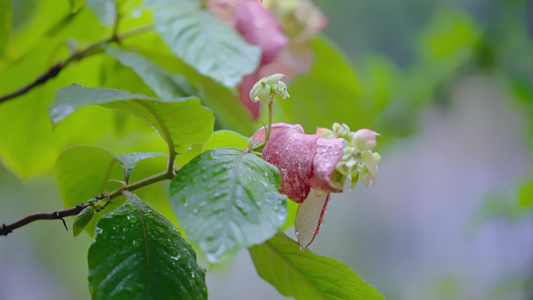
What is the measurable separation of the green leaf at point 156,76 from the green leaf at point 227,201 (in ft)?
0.48

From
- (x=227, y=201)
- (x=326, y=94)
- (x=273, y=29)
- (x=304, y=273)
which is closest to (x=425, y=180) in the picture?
(x=326, y=94)

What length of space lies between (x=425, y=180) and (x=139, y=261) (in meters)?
1.80

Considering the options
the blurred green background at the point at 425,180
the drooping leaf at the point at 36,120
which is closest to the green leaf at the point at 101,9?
the drooping leaf at the point at 36,120

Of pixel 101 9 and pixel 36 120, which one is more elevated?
pixel 101 9

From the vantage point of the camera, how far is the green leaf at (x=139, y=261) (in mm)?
234

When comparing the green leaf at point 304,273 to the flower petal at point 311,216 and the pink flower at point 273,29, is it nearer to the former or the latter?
the flower petal at point 311,216

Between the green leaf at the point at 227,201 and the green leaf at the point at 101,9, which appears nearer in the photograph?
the green leaf at the point at 227,201

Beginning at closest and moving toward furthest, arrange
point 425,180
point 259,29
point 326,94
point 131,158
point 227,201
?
point 227,201 → point 131,158 → point 259,29 → point 326,94 → point 425,180

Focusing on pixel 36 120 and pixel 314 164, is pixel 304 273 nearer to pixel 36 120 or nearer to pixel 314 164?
pixel 314 164

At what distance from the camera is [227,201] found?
0.21 meters

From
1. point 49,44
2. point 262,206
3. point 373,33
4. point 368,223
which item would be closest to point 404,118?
point 373,33

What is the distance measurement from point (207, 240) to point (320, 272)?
121 millimetres

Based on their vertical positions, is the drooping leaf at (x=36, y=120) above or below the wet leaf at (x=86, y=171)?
above

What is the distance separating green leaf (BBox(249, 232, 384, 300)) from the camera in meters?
0.29
